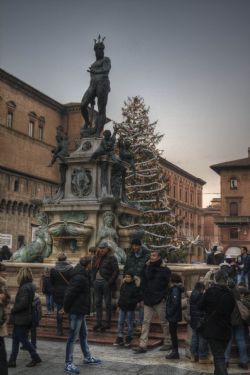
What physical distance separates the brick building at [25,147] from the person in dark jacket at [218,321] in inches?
1504

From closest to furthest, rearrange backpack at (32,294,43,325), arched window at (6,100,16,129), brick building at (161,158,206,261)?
backpack at (32,294,43,325) < arched window at (6,100,16,129) < brick building at (161,158,206,261)

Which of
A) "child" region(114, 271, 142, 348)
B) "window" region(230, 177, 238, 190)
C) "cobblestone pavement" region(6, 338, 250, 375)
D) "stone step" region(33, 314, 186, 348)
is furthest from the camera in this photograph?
"window" region(230, 177, 238, 190)

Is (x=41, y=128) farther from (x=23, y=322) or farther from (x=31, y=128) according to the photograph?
(x=23, y=322)

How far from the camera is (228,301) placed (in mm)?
6031

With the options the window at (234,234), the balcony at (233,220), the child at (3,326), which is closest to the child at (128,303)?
the child at (3,326)

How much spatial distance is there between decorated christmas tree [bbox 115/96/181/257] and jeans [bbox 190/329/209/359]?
62.8 feet

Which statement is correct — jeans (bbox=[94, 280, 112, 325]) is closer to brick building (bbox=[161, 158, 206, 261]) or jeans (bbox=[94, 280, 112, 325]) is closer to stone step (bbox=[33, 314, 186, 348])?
stone step (bbox=[33, 314, 186, 348])

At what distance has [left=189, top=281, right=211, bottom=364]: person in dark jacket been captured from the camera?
7414 mm

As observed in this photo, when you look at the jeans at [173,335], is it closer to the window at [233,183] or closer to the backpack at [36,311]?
the backpack at [36,311]

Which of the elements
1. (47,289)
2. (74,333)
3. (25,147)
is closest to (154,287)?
(74,333)

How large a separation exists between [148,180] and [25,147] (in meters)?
28.0

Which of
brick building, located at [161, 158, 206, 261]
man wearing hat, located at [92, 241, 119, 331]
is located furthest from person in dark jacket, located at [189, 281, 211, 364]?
brick building, located at [161, 158, 206, 261]

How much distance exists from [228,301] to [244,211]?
62.1 m

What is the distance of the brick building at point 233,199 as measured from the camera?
64.6 m
